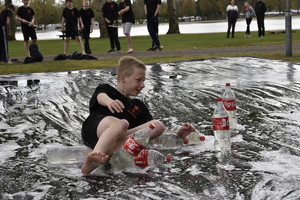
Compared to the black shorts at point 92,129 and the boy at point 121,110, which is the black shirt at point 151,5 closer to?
the boy at point 121,110

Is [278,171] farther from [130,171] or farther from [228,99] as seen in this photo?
[228,99]

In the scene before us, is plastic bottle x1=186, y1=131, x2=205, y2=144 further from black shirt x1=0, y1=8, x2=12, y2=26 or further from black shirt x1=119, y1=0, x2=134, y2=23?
black shirt x1=119, y1=0, x2=134, y2=23

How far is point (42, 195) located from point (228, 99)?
2.89m

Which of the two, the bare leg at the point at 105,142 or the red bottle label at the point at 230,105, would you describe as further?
the red bottle label at the point at 230,105

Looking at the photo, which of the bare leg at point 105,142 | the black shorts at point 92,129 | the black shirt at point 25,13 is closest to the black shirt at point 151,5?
the black shirt at point 25,13

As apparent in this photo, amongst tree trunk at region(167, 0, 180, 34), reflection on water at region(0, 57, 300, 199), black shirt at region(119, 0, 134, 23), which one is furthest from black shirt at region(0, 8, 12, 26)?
tree trunk at region(167, 0, 180, 34)

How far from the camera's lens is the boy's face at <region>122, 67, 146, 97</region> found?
5.01 metres

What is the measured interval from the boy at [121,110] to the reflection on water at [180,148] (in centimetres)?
32

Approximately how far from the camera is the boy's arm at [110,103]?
4645 mm

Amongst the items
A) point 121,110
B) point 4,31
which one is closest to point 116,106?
point 121,110

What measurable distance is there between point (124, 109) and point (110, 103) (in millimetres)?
439

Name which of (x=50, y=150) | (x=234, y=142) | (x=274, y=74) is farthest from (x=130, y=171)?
(x=274, y=74)

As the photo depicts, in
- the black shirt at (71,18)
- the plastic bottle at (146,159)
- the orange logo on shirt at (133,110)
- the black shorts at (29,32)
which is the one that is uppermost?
the black shirt at (71,18)

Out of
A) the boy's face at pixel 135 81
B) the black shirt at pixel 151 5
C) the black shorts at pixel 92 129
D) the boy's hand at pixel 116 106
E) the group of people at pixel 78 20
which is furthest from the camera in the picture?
the black shirt at pixel 151 5
